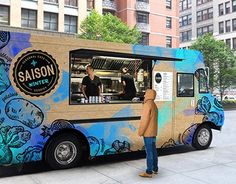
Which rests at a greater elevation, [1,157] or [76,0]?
[76,0]

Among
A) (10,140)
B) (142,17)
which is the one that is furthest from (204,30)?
(10,140)

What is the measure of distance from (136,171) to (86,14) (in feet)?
111

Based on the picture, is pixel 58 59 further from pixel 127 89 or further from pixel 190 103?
pixel 190 103

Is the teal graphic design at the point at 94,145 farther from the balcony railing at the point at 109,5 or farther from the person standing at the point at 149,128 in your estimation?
the balcony railing at the point at 109,5

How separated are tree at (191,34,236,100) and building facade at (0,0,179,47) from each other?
11599 mm

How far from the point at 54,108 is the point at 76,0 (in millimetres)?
33662

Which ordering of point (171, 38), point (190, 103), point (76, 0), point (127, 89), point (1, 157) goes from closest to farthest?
point (1, 157) < point (127, 89) < point (190, 103) < point (76, 0) < point (171, 38)

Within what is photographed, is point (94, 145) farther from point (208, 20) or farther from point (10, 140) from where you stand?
point (208, 20)

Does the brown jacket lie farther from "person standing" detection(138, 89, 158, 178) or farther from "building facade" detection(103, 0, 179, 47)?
"building facade" detection(103, 0, 179, 47)

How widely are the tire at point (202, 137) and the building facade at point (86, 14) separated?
91.3ft

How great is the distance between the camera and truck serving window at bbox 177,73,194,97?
32.0 feet

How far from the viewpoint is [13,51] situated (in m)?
7.11

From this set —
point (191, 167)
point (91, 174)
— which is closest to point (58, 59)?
point (91, 174)

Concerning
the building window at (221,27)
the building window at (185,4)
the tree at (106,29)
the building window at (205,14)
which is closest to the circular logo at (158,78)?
the tree at (106,29)
